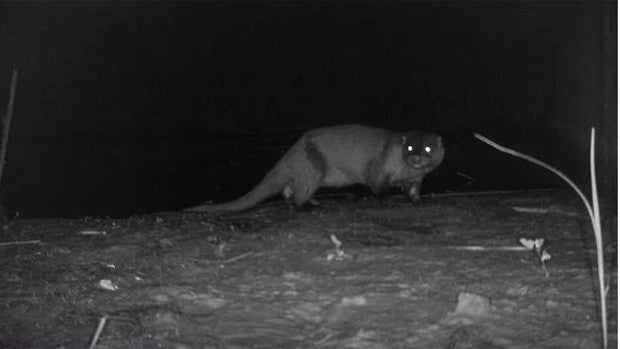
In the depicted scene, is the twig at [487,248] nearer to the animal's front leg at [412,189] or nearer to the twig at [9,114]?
the twig at [9,114]

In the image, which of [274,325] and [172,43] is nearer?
[274,325]

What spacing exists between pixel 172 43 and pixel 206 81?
130 centimetres

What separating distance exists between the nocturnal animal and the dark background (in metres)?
5.21

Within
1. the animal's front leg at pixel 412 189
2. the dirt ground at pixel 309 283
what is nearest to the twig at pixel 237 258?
the dirt ground at pixel 309 283

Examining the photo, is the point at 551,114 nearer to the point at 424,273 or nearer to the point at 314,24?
the point at 314,24

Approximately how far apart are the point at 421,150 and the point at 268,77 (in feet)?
44.5

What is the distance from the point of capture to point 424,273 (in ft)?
13.3

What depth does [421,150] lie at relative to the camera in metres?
7.63

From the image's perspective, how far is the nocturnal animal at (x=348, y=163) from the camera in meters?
7.63

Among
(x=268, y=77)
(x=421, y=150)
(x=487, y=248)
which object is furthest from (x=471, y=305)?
(x=268, y=77)

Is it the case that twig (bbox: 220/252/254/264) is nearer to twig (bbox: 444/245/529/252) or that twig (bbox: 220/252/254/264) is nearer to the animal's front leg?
twig (bbox: 444/245/529/252)

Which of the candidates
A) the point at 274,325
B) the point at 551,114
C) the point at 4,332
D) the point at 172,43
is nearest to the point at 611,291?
the point at 274,325

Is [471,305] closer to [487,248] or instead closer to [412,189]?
[487,248]

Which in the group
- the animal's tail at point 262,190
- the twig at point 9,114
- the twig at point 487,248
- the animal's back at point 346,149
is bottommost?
the animal's tail at point 262,190
